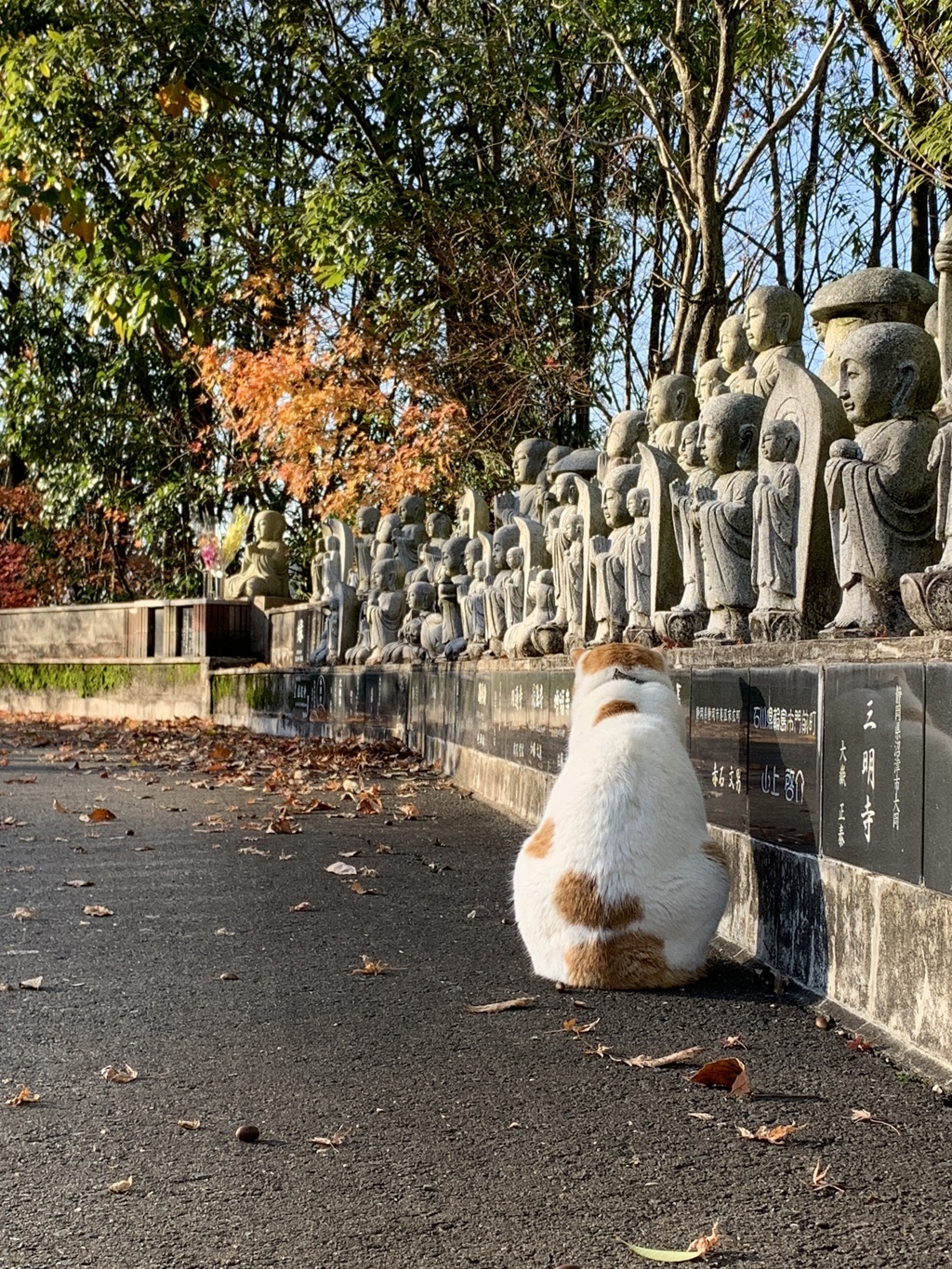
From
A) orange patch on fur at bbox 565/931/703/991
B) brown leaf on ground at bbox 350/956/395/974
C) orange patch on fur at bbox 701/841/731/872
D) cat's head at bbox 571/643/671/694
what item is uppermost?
cat's head at bbox 571/643/671/694

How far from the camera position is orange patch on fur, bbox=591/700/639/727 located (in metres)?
5.58

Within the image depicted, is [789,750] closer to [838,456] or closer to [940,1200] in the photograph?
[838,456]

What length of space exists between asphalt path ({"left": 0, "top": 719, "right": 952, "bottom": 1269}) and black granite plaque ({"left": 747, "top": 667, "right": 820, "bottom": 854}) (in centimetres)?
56

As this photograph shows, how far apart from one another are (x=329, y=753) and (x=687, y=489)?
912 cm

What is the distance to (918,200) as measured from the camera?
19.0m

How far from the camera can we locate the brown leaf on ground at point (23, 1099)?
12.7ft

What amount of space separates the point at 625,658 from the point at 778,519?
1.09 meters

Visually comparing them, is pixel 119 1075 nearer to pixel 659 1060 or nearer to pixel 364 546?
pixel 659 1060

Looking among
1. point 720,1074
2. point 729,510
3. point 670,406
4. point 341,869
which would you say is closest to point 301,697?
point 670,406

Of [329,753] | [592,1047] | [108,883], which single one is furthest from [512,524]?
[592,1047]

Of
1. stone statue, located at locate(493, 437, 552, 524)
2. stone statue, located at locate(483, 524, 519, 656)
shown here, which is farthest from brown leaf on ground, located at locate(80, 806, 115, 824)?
stone statue, located at locate(493, 437, 552, 524)

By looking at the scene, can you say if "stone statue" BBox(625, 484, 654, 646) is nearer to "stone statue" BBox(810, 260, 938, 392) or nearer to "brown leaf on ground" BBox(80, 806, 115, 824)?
"stone statue" BBox(810, 260, 938, 392)

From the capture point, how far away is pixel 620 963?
5055 millimetres

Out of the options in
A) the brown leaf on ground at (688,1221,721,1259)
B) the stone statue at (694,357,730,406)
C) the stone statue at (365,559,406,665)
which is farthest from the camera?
the stone statue at (365,559,406,665)
